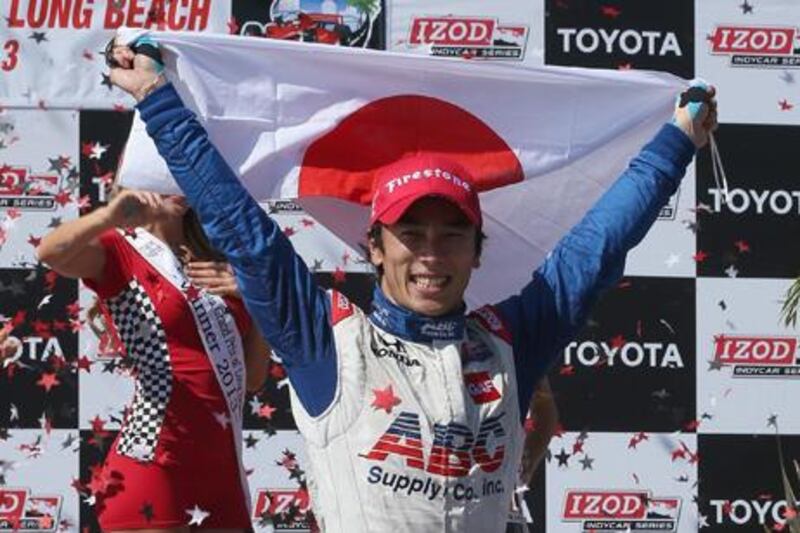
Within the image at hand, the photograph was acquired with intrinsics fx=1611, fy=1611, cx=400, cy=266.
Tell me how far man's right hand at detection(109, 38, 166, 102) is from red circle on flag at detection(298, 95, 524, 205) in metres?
0.49

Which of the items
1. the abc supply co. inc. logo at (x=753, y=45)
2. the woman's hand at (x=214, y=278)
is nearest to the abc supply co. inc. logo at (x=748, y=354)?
the abc supply co. inc. logo at (x=753, y=45)

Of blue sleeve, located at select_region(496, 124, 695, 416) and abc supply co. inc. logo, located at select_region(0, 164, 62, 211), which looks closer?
blue sleeve, located at select_region(496, 124, 695, 416)

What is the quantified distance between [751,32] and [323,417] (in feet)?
9.71

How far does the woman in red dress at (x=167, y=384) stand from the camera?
11.6 feet

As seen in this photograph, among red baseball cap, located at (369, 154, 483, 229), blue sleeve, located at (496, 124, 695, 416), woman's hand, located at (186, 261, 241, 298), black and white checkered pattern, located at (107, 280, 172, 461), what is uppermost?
red baseball cap, located at (369, 154, 483, 229)

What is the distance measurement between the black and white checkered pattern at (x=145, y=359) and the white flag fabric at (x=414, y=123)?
61 centimetres

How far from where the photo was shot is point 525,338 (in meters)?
2.62

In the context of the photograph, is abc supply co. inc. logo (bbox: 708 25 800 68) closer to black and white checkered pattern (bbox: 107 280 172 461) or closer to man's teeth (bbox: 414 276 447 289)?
black and white checkered pattern (bbox: 107 280 172 461)

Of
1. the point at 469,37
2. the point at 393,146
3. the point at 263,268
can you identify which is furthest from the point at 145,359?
the point at 469,37

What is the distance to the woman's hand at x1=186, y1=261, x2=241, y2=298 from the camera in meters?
3.67

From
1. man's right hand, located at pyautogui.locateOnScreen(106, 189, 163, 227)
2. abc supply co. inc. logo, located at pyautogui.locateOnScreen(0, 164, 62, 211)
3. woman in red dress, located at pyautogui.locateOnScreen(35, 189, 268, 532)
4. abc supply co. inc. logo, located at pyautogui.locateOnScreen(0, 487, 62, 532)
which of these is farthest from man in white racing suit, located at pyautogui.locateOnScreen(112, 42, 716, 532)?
abc supply co. inc. logo, located at pyautogui.locateOnScreen(0, 487, 62, 532)

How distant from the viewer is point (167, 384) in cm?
357

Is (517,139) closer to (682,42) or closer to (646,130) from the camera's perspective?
(646,130)

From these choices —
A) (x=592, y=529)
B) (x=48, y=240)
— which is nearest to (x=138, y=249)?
(x=48, y=240)
